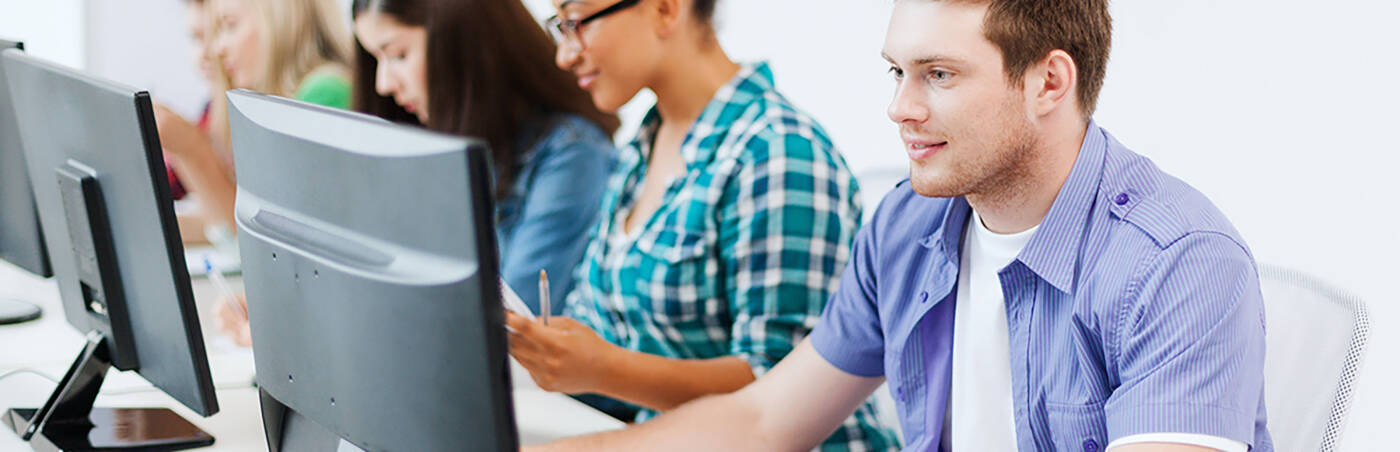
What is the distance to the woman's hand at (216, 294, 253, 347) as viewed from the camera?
1.93 m

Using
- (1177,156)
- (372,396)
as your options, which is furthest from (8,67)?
(1177,156)

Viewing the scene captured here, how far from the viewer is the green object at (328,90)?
2727 millimetres

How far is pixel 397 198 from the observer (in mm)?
768

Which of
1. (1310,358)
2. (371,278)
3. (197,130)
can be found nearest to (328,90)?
(197,130)

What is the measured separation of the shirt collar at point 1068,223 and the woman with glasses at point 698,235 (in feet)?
1.63

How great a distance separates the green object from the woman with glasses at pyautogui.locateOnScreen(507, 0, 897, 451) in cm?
107

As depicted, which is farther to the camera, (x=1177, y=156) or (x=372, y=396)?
(x=1177, y=156)

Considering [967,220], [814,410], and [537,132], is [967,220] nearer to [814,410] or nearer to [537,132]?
[814,410]

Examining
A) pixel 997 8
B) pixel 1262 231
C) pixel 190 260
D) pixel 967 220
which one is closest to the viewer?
pixel 997 8

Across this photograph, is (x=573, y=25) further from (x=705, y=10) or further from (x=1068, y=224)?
(x=1068, y=224)

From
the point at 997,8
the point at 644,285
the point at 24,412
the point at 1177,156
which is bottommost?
the point at 24,412

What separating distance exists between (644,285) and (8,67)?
845 millimetres

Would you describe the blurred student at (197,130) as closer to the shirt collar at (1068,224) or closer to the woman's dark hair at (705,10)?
the woman's dark hair at (705,10)

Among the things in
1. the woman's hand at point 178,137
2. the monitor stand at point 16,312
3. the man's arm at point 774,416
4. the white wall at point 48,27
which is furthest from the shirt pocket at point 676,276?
the white wall at point 48,27
